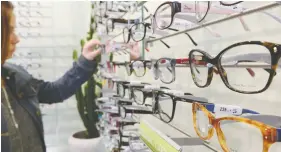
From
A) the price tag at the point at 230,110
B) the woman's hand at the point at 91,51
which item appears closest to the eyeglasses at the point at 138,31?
the woman's hand at the point at 91,51

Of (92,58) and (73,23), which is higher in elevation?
(73,23)

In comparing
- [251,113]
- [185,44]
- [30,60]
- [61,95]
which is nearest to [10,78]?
[61,95]

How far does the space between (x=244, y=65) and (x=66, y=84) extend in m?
0.92

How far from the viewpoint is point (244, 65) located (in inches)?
27.6

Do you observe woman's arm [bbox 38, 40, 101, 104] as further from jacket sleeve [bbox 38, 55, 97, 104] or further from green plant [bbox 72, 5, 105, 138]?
green plant [bbox 72, 5, 105, 138]

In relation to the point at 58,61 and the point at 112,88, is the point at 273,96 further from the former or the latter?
the point at 58,61

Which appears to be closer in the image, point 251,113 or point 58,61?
point 251,113

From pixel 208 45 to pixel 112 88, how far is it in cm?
75

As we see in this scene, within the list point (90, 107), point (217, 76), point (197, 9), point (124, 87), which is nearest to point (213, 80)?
point (217, 76)

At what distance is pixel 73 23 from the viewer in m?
2.98

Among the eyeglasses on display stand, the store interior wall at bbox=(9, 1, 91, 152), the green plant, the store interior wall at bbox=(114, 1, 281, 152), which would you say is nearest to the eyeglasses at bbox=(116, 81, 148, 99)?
the eyeglasses on display stand

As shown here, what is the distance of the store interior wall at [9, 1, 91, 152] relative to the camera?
281 centimetres

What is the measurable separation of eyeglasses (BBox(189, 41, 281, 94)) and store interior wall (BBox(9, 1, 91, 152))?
222 cm

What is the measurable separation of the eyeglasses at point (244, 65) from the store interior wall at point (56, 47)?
2.22m
